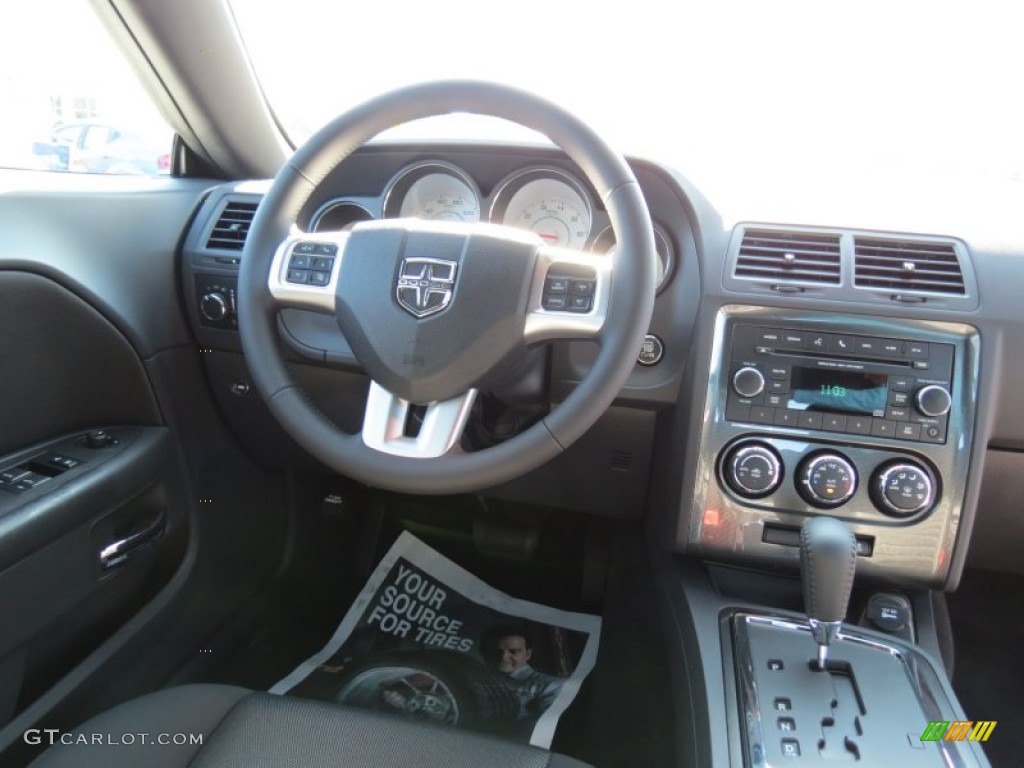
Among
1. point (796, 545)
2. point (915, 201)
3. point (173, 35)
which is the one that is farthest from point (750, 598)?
point (173, 35)

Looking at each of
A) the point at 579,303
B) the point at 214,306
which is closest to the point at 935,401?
the point at 579,303

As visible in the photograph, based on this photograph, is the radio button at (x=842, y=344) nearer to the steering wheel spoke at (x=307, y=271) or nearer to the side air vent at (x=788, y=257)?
the side air vent at (x=788, y=257)

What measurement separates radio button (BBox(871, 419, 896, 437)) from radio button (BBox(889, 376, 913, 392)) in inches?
1.9

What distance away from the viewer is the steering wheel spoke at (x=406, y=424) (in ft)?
3.17

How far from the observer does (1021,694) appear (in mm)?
1574

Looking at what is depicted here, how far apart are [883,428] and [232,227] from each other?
1185 mm

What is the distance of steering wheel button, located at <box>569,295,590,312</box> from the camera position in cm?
96

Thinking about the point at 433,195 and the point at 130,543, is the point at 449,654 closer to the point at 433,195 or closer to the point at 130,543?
the point at 130,543

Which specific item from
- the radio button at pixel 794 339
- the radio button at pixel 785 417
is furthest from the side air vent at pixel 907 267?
the radio button at pixel 785 417

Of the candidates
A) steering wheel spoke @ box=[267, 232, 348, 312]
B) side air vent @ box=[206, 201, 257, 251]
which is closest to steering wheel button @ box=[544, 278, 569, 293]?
steering wheel spoke @ box=[267, 232, 348, 312]

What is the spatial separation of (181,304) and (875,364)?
1.23 m

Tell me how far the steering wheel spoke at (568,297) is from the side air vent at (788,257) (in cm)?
33

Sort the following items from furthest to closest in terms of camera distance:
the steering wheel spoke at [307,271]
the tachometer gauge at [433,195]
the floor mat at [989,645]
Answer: the floor mat at [989,645]
the tachometer gauge at [433,195]
the steering wheel spoke at [307,271]

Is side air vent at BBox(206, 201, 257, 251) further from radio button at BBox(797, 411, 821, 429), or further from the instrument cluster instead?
radio button at BBox(797, 411, 821, 429)
